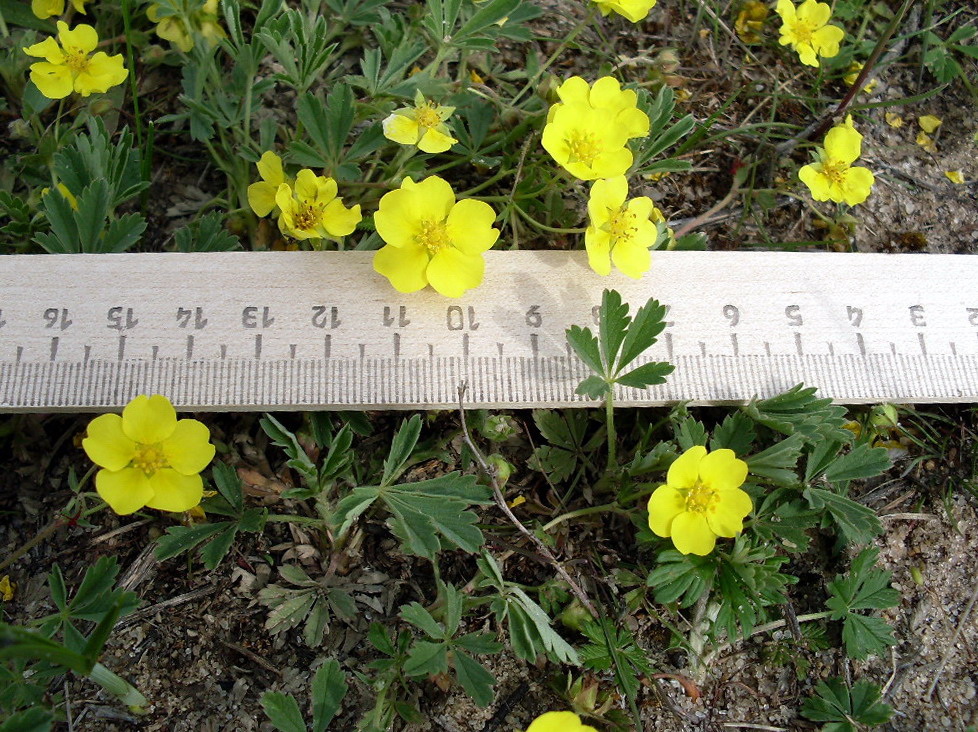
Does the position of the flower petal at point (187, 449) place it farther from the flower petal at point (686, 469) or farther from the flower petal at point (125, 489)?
the flower petal at point (686, 469)

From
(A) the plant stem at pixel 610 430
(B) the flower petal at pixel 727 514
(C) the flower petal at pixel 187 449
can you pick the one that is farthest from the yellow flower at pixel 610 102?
(C) the flower petal at pixel 187 449

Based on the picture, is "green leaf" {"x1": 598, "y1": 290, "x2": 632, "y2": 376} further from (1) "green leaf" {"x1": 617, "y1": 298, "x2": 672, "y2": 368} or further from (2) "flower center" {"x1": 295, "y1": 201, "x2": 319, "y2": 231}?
(2) "flower center" {"x1": 295, "y1": 201, "x2": 319, "y2": 231}

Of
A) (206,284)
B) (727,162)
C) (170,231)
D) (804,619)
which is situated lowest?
(804,619)

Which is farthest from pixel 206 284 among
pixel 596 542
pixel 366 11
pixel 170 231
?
pixel 596 542

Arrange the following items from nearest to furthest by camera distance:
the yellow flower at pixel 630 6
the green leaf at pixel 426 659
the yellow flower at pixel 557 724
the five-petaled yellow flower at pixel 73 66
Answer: the yellow flower at pixel 557 724, the green leaf at pixel 426 659, the yellow flower at pixel 630 6, the five-petaled yellow flower at pixel 73 66

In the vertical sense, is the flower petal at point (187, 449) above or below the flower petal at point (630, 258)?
below

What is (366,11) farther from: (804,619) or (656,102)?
(804,619)
